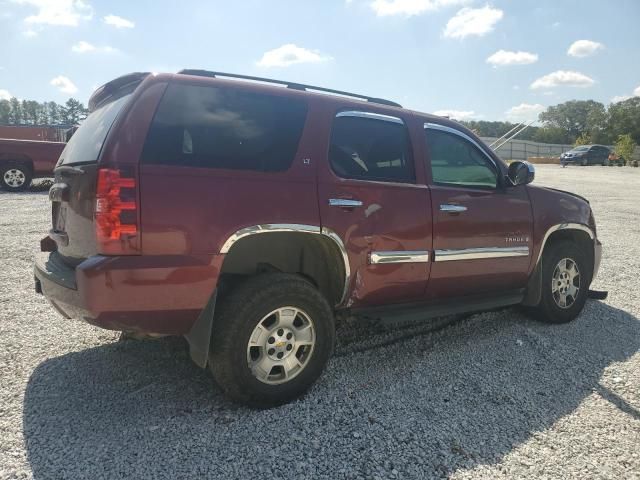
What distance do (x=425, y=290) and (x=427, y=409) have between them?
954 millimetres

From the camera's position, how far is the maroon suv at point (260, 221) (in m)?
2.55

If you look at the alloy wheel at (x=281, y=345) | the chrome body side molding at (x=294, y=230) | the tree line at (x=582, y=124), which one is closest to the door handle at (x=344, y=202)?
the chrome body side molding at (x=294, y=230)

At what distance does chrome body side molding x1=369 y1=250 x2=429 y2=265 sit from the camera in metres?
3.29

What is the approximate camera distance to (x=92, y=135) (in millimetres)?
2973

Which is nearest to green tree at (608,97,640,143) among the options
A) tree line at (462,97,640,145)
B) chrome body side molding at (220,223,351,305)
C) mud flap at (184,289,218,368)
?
tree line at (462,97,640,145)

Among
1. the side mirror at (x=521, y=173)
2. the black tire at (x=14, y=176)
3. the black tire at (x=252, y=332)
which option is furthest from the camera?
the black tire at (x=14, y=176)

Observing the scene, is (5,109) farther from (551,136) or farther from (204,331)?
(204,331)

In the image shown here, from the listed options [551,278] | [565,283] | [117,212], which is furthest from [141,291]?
[565,283]

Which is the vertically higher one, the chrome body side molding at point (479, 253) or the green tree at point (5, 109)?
the green tree at point (5, 109)

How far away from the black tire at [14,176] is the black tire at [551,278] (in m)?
13.0

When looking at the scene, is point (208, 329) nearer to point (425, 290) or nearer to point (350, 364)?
point (350, 364)

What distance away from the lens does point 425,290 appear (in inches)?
146

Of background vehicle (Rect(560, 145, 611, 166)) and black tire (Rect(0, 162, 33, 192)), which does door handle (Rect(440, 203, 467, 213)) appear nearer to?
black tire (Rect(0, 162, 33, 192))

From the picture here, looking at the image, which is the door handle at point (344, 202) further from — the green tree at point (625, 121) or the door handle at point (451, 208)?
the green tree at point (625, 121)
